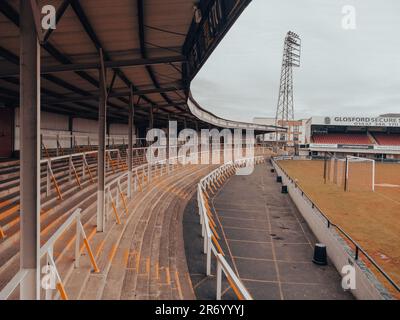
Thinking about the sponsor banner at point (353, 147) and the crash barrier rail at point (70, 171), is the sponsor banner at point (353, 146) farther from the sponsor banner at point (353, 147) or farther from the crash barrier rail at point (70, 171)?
the crash barrier rail at point (70, 171)

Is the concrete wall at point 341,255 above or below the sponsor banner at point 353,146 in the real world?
below

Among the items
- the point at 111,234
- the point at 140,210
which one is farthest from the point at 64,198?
the point at 140,210

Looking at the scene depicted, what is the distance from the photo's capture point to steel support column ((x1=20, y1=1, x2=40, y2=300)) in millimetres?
4105

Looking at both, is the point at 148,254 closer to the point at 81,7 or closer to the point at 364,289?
the point at 364,289

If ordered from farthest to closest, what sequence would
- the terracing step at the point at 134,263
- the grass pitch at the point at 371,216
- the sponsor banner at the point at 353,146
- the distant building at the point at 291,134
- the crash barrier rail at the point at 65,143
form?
the distant building at the point at 291,134
the sponsor banner at the point at 353,146
the crash barrier rail at the point at 65,143
the grass pitch at the point at 371,216
the terracing step at the point at 134,263

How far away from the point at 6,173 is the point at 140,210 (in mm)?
5051

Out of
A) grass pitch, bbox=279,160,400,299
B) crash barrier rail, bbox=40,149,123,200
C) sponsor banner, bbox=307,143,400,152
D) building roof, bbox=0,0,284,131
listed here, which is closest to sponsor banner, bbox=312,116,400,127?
sponsor banner, bbox=307,143,400,152

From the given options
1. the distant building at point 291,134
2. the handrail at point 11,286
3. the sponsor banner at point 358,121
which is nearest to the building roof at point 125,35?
the handrail at point 11,286

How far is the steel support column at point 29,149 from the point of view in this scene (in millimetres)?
4105

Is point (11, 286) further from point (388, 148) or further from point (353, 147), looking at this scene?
point (388, 148)

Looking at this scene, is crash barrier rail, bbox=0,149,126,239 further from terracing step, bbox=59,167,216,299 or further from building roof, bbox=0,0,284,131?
building roof, bbox=0,0,284,131

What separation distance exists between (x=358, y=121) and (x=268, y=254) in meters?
68.9

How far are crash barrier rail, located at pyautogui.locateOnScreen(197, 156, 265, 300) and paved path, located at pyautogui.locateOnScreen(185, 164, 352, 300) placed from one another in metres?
0.40

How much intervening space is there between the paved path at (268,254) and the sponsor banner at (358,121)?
2271 inches
